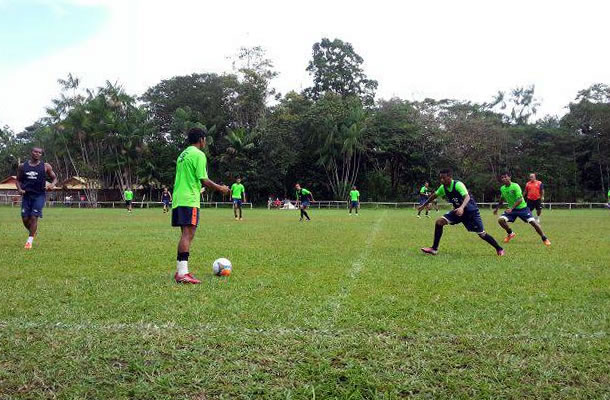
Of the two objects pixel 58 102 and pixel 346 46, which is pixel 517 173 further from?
pixel 58 102

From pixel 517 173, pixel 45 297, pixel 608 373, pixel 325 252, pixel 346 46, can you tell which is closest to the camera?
pixel 608 373

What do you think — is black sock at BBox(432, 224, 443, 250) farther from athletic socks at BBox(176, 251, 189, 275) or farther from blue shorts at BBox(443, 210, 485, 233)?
athletic socks at BBox(176, 251, 189, 275)

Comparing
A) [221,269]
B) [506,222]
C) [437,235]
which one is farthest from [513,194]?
[221,269]

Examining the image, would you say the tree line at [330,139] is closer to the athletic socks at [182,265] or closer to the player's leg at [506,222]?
the player's leg at [506,222]

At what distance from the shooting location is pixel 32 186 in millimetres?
9688

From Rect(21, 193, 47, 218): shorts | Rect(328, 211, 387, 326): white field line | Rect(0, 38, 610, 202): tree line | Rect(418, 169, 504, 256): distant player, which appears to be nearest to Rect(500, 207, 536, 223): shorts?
Rect(418, 169, 504, 256): distant player

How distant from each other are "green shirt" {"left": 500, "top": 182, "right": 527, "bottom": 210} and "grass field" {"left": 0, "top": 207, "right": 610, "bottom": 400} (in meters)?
4.61

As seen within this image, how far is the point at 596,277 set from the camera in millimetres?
6676

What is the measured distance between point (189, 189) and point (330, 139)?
3724 centimetres

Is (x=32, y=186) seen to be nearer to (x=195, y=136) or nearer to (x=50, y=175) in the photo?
(x=50, y=175)

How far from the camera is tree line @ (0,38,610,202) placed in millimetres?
44406

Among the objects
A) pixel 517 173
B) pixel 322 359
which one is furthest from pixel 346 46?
pixel 322 359

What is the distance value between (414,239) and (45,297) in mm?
9302

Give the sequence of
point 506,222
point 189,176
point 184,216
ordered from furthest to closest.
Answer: point 506,222 < point 189,176 < point 184,216
